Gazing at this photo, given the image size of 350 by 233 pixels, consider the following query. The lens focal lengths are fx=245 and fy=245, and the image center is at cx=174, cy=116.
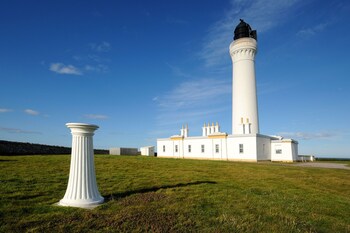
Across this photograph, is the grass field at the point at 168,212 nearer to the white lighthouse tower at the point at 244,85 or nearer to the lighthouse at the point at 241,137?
the lighthouse at the point at 241,137

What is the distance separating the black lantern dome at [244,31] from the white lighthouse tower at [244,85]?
79cm

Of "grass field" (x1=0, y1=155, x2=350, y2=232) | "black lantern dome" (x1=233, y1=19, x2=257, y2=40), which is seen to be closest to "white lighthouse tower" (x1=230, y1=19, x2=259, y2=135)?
"black lantern dome" (x1=233, y1=19, x2=257, y2=40)

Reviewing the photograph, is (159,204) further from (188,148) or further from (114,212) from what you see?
(188,148)

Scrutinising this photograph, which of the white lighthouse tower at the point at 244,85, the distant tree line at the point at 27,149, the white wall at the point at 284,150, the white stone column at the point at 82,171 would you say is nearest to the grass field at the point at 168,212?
the white stone column at the point at 82,171

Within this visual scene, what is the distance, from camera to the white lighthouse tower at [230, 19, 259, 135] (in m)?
34.9

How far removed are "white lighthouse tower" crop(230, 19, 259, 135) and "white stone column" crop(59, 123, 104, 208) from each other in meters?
29.5

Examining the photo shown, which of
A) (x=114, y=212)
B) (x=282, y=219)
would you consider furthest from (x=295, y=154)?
(x=114, y=212)

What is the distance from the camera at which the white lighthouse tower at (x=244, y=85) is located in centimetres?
3494

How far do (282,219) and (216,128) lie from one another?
103 ft

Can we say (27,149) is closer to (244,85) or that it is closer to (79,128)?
(79,128)

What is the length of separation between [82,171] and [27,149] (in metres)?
21.5

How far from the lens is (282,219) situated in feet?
18.4

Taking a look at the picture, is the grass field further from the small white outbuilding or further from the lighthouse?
the small white outbuilding

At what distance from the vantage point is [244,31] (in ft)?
127
